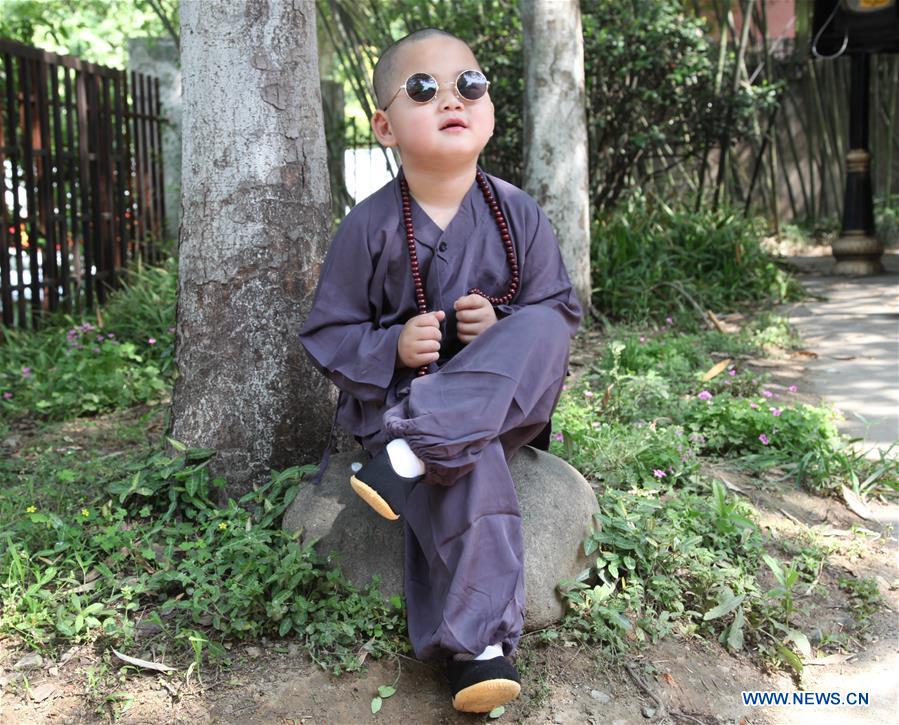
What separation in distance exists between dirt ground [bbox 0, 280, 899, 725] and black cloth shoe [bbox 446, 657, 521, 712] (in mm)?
120

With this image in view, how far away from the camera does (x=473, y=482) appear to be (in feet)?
7.70

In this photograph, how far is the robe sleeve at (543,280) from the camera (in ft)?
8.76

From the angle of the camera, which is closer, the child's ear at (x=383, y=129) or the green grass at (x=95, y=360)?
the child's ear at (x=383, y=129)

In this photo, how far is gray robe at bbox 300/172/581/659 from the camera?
2297 mm

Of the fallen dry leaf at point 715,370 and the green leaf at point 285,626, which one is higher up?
the fallen dry leaf at point 715,370

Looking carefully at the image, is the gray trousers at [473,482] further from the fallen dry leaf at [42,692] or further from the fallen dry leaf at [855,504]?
the fallen dry leaf at [855,504]

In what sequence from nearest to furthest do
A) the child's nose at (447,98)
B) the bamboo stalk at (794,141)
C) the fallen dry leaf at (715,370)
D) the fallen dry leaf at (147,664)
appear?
1. the fallen dry leaf at (147,664)
2. the child's nose at (447,98)
3. the fallen dry leaf at (715,370)
4. the bamboo stalk at (794,141)

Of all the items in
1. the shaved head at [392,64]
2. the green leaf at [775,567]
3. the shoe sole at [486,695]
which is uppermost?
the shaved head at [392,64]

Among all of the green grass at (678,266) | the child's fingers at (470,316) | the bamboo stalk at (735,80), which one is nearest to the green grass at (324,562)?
the child's fingers at (470,316)

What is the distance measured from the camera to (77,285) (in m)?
6.60

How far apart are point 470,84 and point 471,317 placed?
0.63 m

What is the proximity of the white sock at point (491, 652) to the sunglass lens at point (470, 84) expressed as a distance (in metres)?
1.44

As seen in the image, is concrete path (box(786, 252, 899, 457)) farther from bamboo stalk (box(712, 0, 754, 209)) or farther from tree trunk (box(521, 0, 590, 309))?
tree trunk (box(521, 0, 590, 309))

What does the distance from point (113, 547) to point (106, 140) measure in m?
4.93
